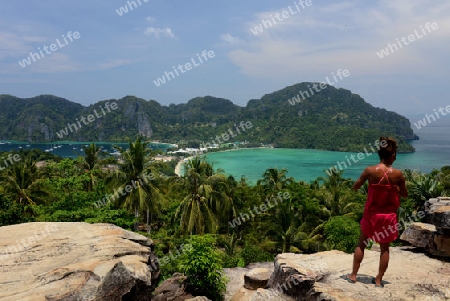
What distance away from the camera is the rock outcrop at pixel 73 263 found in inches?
220

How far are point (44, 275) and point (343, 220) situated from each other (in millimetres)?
16067

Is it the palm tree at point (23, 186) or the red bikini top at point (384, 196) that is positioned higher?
the palm tree at point (23, 186)

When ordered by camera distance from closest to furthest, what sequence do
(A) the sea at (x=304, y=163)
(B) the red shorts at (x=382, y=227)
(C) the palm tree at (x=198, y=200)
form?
(B) the red shorts at (x=382, y=227) < (C) the palm tree at (x=198, y=200) < (A) the sea at (x=304, y=163)

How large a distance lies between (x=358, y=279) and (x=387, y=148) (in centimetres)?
293

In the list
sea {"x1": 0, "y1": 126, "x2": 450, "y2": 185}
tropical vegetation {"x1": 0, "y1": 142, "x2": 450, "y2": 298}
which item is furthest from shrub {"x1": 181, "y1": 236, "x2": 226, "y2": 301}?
sea {"x1": 0, "y1": 126, "x2": 450, "y2": 185}

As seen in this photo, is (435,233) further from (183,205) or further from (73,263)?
(183,205)

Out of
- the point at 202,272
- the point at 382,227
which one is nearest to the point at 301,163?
the point at 202,272

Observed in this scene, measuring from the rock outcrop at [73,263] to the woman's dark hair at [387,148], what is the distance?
5.43 metres

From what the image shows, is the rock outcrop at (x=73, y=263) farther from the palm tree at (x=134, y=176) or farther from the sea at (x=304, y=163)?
the sea at (x=304, y=163)

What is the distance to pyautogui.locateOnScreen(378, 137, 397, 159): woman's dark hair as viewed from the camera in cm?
515

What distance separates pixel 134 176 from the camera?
1770 centimetres

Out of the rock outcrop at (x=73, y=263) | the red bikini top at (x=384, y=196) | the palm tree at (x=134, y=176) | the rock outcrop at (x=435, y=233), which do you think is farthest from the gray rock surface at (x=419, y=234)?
the palm tree at (x=134, y=176)

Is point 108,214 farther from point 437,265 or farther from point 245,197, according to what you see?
point 245,197

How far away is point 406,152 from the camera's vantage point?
486 ft
